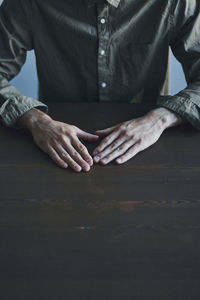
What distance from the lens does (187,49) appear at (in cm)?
117

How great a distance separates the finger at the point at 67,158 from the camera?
84cm

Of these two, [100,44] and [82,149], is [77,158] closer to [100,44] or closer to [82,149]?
[82,149]

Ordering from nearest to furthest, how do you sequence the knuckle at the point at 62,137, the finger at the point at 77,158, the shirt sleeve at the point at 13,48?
the finger at the point at 77,158, the knuckle at the point at 62,137, the shirt sleeve at the point at 13,48

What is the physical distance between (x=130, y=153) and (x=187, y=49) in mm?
494

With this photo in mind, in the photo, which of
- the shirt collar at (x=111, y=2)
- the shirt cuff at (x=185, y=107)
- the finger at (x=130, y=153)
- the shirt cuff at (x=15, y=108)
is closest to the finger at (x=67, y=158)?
the finger at (x=130, y=153)

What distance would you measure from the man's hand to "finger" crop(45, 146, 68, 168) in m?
0.08

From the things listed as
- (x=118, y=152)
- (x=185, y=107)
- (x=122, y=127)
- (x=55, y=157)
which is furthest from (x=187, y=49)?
(x=55, y=157)

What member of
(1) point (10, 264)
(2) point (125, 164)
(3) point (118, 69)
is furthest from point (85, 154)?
(3) point (118, 69)

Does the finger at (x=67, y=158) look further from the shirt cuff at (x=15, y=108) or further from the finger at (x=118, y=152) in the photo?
the shirt cuff at (x=15, y=108)

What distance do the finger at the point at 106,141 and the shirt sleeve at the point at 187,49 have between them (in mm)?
202

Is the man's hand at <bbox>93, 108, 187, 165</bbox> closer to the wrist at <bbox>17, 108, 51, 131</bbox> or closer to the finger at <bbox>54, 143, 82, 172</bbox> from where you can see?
the finger at <bbox>54, 143, 82, 172</bbox>

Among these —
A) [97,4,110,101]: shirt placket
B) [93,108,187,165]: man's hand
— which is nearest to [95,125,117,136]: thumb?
Answer: [93,108,187,165]: man's hand

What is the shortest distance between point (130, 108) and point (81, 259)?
66 centimetres

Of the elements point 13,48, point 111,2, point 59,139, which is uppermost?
point 111,2
